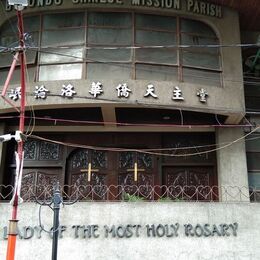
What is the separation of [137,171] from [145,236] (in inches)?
138

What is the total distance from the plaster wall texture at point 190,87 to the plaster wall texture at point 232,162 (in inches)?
21.7

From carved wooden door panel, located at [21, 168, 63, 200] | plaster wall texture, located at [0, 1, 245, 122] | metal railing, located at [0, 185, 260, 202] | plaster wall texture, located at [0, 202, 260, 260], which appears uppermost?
plaster wall texture, located at [0, 1, 245, 122]

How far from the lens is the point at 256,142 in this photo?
13.2 meters

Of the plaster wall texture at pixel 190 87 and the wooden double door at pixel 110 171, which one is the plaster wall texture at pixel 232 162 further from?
the wooden double door at pixel 110 171

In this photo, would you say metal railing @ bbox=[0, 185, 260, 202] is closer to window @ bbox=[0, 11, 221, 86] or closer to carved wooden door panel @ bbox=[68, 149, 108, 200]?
carved wooden door panel @ bbox=[68, 149, 108, 200]

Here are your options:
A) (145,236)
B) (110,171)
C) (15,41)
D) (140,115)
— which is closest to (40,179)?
(110,171)

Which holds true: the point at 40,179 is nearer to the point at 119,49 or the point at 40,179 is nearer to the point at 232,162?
the point at 119,49

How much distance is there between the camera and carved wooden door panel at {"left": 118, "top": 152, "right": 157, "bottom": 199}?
12602mm

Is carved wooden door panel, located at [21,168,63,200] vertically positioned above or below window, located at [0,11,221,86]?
below

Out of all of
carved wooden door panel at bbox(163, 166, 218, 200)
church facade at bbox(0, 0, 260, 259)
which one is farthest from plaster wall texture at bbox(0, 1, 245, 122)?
carved wooden door panel at bbox(163, 166, 218, 200)

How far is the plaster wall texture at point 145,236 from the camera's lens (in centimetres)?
934

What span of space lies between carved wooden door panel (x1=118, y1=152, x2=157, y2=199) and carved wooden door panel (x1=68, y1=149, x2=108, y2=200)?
1.69 ft

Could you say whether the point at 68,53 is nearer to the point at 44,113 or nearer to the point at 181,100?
the point at 44,113

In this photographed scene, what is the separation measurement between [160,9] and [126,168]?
4.71 meters
